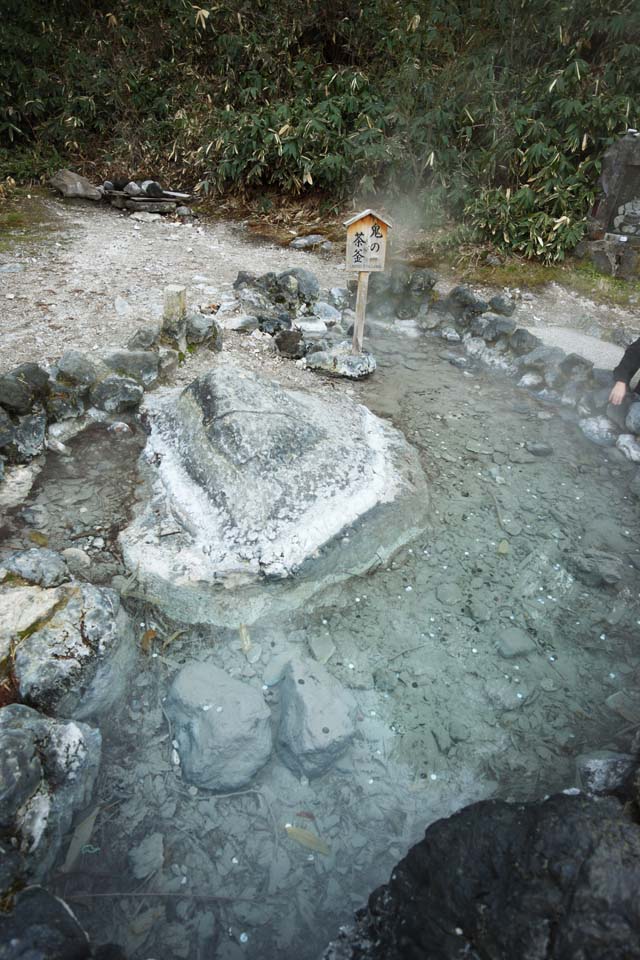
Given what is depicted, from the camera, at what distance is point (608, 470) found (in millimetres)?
4824

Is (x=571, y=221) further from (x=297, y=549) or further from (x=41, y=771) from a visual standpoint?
(x=41, y=771)

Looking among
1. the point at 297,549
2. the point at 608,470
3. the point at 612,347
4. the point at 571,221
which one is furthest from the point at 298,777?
the point at 571,221

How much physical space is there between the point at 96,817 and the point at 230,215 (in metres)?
10.7

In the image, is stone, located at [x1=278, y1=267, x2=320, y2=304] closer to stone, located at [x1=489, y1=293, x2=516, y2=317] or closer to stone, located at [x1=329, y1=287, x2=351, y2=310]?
stone, located at [x1=329, y1=287, x2=351, y2=310]

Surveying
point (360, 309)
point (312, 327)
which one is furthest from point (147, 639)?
point (312, 327)

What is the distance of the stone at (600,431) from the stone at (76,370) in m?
4.67

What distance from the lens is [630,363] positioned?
493 cm

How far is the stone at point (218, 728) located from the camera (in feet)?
8.55

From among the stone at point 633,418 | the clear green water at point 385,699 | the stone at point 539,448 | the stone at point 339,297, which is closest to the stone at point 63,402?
the clear green water at point 385,699

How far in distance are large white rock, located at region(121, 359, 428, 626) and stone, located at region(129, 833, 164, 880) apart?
3.82 feet

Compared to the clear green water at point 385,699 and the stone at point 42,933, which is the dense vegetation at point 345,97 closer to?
the clear green water at point 385,699

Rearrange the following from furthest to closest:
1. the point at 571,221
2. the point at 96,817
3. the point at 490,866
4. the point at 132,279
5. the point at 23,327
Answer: the point at 571,221 → the point at 132,279 → the point at 23,327 → the point at 96,817 → the point at 490,866

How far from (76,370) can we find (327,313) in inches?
135

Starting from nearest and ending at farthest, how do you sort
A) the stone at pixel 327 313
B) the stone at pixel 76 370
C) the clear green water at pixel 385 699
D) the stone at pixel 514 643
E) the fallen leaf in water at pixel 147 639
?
the clear green water at pixel 385 699 < the fallen leaf in water at pixel 147 639 < the stone at pixel 514 643 < the stone at pixel 76 370 < the stone at pixel 327 313
